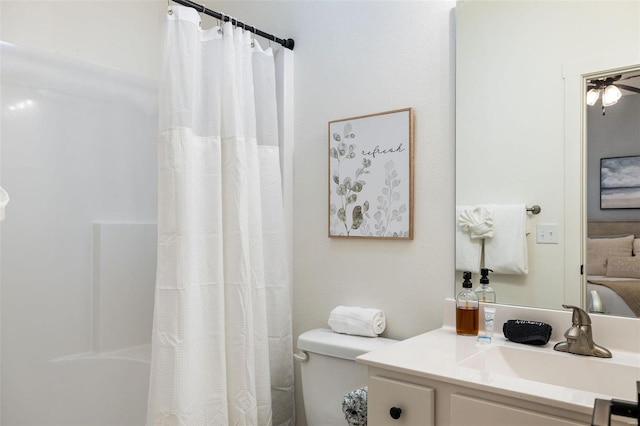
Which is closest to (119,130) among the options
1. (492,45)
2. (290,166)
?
(290,166)

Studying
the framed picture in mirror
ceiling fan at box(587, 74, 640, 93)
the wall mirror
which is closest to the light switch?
the wall mirror

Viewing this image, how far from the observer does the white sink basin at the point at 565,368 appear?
1248 mm

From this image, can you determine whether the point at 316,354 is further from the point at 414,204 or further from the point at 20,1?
the point at 20,1

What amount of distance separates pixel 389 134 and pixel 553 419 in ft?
3.71

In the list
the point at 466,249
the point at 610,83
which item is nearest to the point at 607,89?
the point at 610,83

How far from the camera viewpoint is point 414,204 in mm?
1812

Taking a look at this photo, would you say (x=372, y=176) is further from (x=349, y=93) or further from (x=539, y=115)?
(x=539, y=115)

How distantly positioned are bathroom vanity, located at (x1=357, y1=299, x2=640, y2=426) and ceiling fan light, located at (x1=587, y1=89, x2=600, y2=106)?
0.62m

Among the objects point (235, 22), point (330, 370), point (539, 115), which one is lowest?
point (330, 370)

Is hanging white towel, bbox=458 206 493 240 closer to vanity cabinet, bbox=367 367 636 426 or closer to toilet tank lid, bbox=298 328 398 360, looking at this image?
toilet tank lid, bbox=298 328 398 360

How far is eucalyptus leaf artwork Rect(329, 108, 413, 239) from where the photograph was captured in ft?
6.00

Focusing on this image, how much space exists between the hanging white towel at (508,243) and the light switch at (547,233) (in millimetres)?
43

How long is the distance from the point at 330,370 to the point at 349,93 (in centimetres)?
108

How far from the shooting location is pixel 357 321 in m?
1.86
